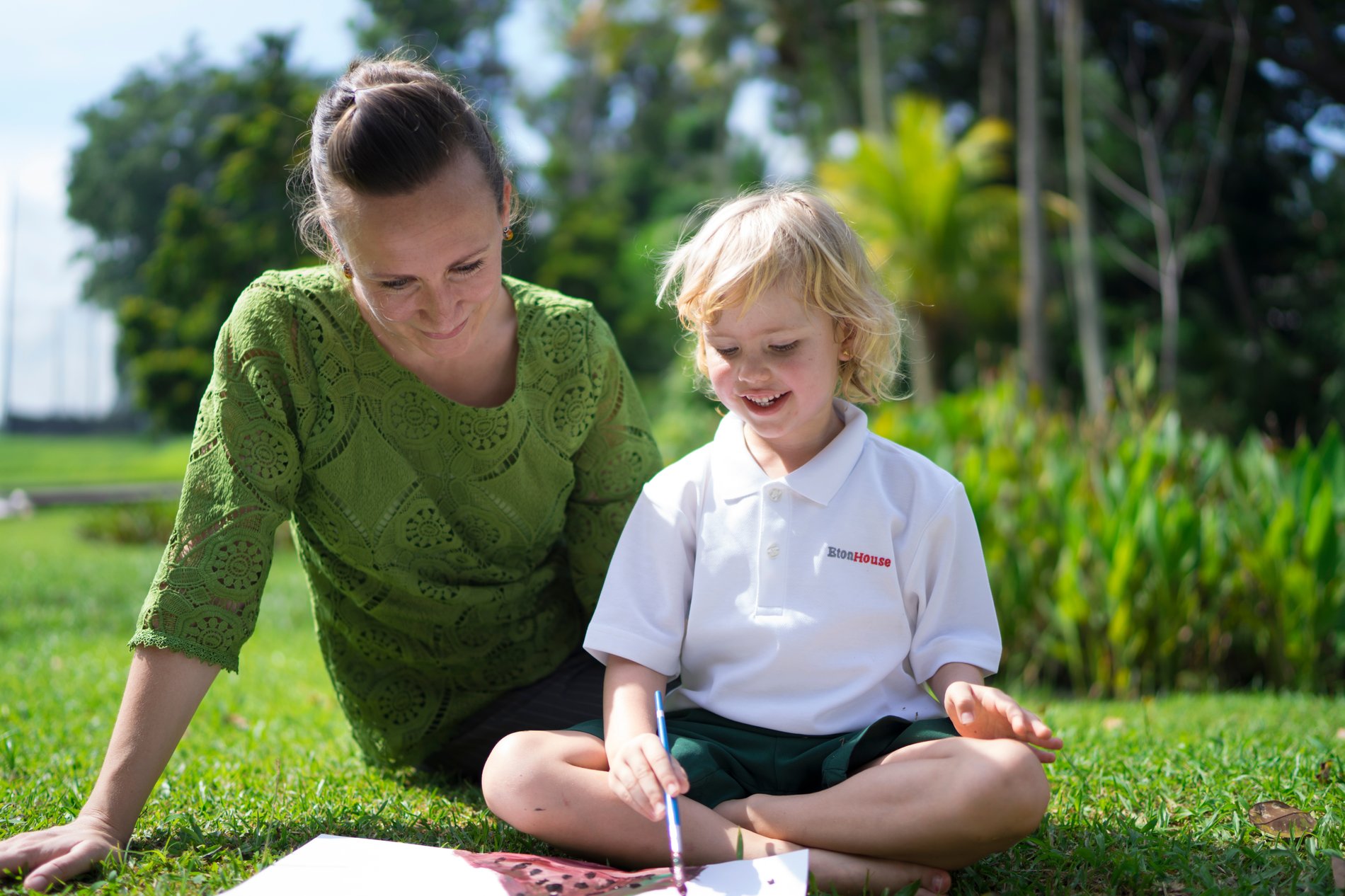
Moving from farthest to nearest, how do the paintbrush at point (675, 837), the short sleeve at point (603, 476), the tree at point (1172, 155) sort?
the tree at point (1172, 155) → the short sleeve at point (603, 476) → the paintbrush at point (675, 837)

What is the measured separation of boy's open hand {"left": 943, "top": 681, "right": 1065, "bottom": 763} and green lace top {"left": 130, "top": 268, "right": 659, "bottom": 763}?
0.92 metres

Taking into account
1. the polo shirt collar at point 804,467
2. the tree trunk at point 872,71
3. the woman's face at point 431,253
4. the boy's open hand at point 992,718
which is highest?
the tree trunk at point 872,71

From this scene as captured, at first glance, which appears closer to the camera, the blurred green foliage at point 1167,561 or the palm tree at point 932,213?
the blurred green foliage at point 1167,561

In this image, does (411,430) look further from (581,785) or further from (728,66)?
(728,66)

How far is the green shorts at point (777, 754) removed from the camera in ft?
5.98

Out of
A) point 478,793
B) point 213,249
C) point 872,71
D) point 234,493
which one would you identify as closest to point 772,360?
point 234,493

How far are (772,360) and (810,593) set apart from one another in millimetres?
419

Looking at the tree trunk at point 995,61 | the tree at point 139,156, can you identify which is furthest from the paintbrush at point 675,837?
the tree at point 139,156

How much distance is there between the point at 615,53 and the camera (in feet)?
60.8

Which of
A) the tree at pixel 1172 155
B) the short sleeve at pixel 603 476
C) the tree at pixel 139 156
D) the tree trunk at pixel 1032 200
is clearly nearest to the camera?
the short sleeve at pixel 603 476

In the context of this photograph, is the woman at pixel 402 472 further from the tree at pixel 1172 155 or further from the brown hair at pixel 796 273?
the tree at pixel 1172 155

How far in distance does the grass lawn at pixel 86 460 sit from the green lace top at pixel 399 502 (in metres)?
21.4

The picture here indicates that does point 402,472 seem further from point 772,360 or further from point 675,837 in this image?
point 675,837

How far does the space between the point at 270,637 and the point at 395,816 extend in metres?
4.20
